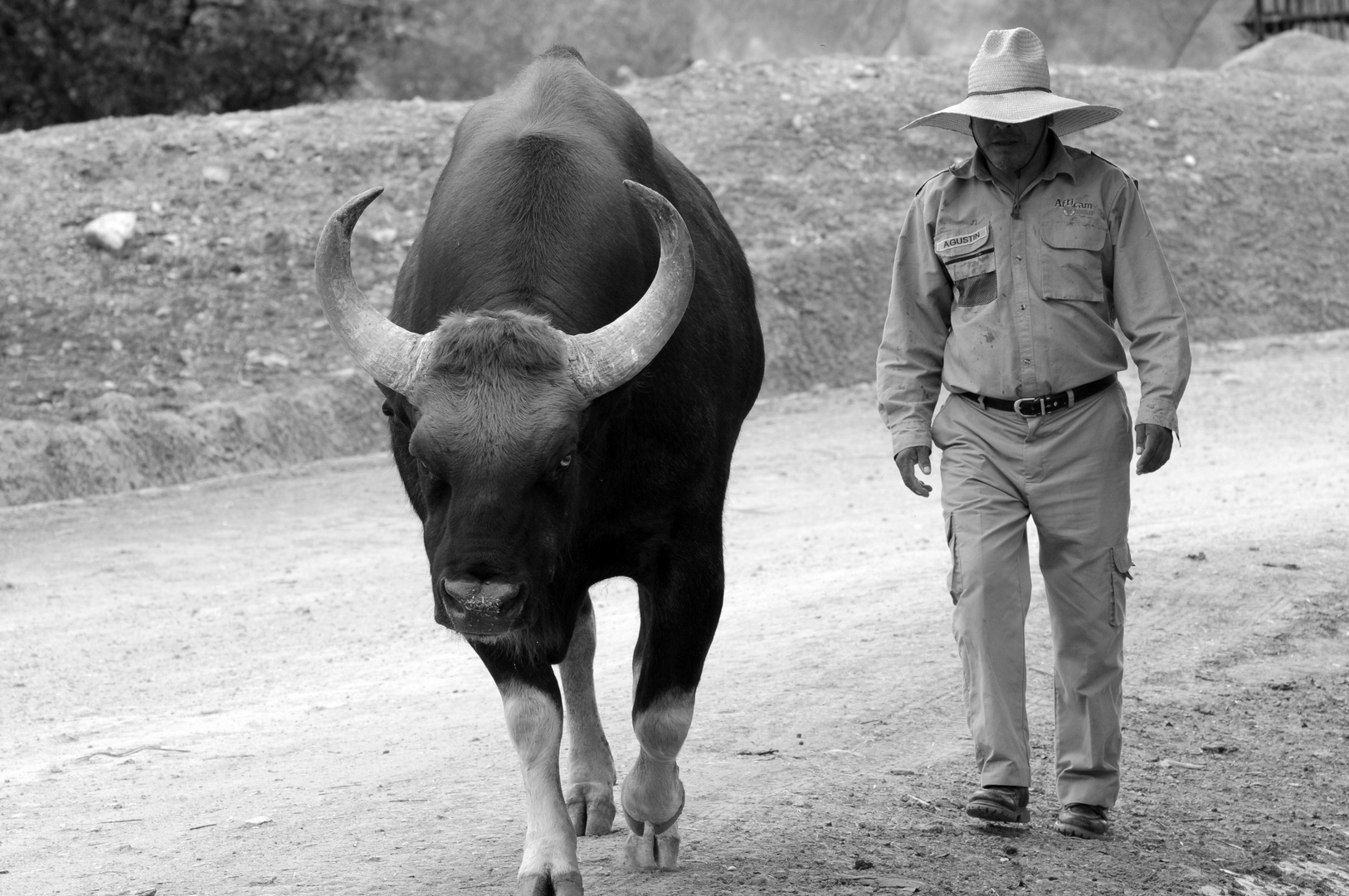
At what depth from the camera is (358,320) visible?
173 inches

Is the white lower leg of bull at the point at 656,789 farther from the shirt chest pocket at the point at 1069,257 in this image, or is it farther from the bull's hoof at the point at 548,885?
the shirt chest pocket at the point at 1069,257

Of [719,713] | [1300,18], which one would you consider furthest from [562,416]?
[1300,18]

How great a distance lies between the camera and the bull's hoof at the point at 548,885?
431 centimetres

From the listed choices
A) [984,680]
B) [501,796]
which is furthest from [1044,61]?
[501,796]

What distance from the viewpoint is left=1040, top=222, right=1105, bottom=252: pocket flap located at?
4.79 metres

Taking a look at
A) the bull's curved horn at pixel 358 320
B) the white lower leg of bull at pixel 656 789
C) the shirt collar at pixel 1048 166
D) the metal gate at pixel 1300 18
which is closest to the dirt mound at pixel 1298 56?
the metal gate at pixel 1300 18

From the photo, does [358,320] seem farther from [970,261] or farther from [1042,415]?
[1042,415]

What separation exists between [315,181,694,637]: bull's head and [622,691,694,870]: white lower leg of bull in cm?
77

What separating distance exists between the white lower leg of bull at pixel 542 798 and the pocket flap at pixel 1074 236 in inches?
74.1

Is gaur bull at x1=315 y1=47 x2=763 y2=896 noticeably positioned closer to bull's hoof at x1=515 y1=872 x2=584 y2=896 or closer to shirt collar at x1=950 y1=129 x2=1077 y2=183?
bull's hoof at x1=515 y1=872 x2=584 y2=896

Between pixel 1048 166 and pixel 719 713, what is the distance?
2.27 metres

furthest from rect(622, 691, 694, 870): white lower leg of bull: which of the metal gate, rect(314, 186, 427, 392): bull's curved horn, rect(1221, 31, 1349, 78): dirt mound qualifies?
the metal gate

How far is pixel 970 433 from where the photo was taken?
488 cm

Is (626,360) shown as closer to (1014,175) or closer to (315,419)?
(1014,175)
